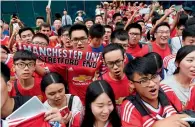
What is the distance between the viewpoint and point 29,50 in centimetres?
329

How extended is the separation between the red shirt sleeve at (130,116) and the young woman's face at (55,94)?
0.82 meters

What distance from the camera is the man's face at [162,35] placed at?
160 inches

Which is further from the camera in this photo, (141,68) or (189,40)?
(189,40)

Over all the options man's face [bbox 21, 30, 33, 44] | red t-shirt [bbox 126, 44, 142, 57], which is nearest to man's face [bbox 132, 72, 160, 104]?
red t-shirt [bbox 126, 44, 142, 57]

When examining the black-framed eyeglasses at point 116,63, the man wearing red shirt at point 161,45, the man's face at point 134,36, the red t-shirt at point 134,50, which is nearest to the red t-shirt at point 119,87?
the black-framed eyeglasses at point 116,63

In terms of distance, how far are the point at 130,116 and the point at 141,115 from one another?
0.08 metres

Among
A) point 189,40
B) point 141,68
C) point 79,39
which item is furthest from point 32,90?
point 189,40

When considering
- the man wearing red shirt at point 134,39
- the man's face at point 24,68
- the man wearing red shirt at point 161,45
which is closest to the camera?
the man's face at point 24,68

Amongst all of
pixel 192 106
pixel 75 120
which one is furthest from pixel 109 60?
pixel 192 106

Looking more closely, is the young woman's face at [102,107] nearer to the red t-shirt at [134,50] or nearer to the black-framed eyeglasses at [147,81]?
the black-framed eyeglasses at [147,81]

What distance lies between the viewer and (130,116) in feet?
6.58

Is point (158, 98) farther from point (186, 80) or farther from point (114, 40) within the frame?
point (114, 40)

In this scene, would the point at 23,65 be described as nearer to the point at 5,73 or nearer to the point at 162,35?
the point at 5,73

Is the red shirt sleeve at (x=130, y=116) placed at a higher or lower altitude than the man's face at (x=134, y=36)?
lower
